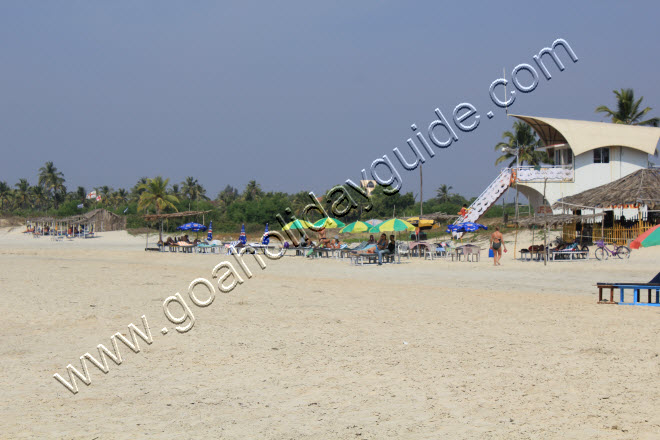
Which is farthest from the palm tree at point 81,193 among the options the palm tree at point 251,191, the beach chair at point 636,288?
the beach chair at point 636,288

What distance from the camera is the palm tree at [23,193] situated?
3674 inches

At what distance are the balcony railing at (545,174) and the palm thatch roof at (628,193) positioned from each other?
206 inches

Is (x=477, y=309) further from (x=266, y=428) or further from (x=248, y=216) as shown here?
(x=248, y=216)

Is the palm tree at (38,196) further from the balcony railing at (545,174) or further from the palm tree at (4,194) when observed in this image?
the balcony railing at (545,174)

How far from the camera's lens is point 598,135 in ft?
114

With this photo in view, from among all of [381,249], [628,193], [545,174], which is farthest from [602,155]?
[381,249]

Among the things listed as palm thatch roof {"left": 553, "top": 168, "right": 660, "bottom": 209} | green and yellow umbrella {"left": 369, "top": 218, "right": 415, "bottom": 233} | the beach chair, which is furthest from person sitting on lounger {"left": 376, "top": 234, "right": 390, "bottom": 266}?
the beach chair

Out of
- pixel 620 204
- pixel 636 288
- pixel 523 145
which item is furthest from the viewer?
pixel 523 145

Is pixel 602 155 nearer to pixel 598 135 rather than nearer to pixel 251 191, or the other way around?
pixel 598 135

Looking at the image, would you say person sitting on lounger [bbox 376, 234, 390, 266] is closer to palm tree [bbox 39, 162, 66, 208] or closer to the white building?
the white building

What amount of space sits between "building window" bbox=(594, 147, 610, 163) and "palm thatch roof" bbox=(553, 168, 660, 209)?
6411 mm

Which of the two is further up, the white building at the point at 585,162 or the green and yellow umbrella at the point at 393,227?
the white building at the point at 585,162

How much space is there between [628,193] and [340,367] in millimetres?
22972

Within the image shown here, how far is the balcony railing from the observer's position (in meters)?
34.2
